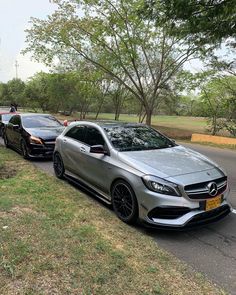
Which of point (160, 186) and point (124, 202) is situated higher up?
point (160, 186)

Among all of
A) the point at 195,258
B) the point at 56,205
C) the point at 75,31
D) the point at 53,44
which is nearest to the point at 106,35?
the point at 75,31

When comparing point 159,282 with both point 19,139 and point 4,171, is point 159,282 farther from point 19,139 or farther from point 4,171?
point 19,139

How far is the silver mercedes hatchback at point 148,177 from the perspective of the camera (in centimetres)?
449

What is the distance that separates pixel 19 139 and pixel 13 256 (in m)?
7.94

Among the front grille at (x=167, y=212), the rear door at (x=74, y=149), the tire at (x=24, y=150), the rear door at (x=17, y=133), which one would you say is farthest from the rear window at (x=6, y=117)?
the front grille at (x=167, y=212)

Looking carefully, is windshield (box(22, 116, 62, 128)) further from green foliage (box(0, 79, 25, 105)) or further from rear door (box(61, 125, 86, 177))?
green foliage (box(0, 79, 25, 105))

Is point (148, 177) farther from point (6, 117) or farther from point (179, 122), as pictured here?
point (179, 122)

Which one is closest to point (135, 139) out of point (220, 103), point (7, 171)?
point (7, 171)

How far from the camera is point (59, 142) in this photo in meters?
7.66

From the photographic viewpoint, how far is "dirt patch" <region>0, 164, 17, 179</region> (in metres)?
7.72

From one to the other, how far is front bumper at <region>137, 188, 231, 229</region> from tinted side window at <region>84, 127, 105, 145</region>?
1.77 m

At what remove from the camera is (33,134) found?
10305 mm

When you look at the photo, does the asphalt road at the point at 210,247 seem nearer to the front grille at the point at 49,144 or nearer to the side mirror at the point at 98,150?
the side mirror at the point at 98,150

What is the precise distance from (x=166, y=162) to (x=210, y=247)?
1396mm
